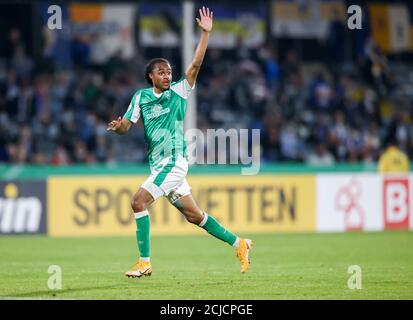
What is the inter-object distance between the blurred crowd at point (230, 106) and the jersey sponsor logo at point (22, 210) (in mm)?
2836

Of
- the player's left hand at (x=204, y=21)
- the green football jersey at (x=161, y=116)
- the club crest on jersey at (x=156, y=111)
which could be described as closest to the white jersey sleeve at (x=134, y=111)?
the green football jersey at (x=161, y=116)

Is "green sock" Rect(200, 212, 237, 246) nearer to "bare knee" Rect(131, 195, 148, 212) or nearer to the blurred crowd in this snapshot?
"bare knee" Rect(131, 195, 148, 212)

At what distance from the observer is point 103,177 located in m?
20.9

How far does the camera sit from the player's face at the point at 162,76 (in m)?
12.3

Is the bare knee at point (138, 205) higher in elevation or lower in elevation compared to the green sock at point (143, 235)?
higher

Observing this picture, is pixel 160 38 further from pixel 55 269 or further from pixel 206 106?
pixel 55 269

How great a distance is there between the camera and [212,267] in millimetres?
14234

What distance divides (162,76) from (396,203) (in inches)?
404

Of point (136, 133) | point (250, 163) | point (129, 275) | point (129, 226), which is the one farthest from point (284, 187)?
point (129, 275)

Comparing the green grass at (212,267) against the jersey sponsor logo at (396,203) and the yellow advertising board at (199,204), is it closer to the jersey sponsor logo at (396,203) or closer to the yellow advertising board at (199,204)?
the yellow advertising board at (199,204)

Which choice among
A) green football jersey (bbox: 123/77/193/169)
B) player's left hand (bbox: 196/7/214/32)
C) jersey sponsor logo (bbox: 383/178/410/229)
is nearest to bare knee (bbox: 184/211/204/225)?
green football jersey (bbox: 123/77/193/169)

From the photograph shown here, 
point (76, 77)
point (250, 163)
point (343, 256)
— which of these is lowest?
point (343, 256)

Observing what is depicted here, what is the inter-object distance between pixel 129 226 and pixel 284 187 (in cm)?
322
